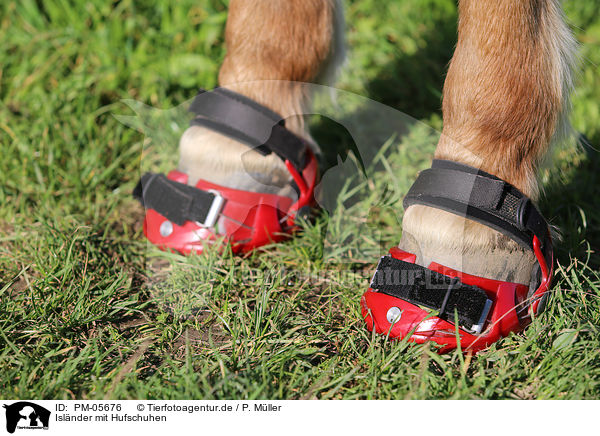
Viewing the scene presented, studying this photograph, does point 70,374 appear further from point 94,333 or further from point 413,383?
point 413,383

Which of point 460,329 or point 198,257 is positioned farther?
point 198,257

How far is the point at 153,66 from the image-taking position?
2846mm

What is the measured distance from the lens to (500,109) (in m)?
1.45

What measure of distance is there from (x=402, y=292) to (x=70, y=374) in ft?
2.85

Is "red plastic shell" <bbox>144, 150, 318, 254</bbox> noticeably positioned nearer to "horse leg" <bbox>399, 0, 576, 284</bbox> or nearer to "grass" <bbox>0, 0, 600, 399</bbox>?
"grass" <bbox>0, 0, 600, 399</bbox>

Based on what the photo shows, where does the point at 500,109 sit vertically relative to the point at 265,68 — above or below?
below

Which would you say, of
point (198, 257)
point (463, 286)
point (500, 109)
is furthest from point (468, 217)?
point (198, 257)

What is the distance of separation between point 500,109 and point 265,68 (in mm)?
753

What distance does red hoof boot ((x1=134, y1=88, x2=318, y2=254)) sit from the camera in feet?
5.93

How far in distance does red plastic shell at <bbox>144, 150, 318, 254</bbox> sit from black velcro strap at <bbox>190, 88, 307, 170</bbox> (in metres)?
0.07
